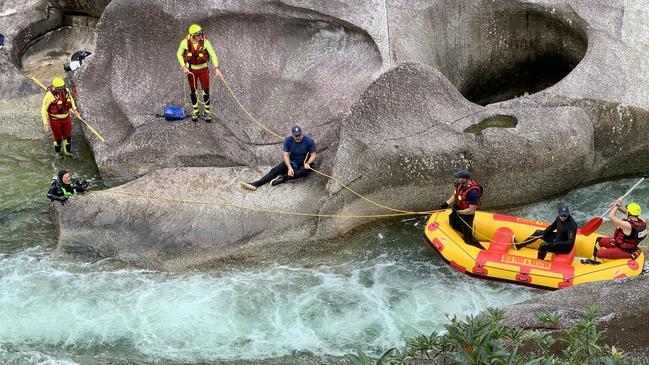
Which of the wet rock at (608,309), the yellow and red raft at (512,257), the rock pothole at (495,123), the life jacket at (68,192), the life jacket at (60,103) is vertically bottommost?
the yellow and red raft at (512,257)

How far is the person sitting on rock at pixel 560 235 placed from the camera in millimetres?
9969

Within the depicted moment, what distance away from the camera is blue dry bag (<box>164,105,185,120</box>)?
12.4 metres

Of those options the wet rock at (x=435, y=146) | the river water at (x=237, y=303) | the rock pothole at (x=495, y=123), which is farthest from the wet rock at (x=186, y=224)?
the rock pothole at (x=495, y=123)

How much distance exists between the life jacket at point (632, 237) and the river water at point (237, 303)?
110cm

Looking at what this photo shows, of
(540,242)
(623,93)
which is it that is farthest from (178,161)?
(623,93)

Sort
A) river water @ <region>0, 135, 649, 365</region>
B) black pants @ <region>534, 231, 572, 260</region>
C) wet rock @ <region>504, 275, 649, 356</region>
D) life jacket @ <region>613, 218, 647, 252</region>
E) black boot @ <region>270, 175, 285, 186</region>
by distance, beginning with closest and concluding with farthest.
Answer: wet rock @ <region>504, 275, 649, 356</region>, river water @ <region>0, 135, 649, 365</region>, life jacket @ <region>613, 218, 647, 252</region>, black pants @ <region>534, 231, 572, 260</region>, black boot @ <region>270, 175, 285, 186</region>

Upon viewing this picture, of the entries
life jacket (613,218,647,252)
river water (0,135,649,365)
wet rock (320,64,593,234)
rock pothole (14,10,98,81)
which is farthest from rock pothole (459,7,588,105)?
rock pothole (14,10,98,81)

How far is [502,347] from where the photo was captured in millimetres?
5418

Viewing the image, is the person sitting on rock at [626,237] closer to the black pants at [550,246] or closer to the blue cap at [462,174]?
the black pants at [550,246]

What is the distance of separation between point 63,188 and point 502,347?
749 centimetres

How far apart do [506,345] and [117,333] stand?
4967 mm

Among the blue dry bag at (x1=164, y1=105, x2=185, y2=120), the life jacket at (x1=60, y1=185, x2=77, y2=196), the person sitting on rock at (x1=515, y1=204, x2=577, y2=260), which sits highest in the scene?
the blue dry bag at (x1=164, y1=105, x2=185, y2=120)

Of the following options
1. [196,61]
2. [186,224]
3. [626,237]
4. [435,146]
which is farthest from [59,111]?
[626,237]

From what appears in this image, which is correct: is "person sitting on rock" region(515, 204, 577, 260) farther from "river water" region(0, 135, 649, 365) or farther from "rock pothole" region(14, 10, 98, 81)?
"rock pothole" region(14, 10, 98, 81)
